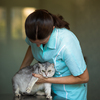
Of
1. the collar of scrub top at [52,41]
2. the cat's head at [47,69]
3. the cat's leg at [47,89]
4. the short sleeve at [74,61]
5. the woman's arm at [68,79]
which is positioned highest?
the collar of scrub top at [52,41]

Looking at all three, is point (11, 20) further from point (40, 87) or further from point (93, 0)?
point (40, 87)

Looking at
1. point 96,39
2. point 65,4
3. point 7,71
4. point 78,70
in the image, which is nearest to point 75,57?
point 78,70

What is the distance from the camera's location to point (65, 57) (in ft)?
3.90

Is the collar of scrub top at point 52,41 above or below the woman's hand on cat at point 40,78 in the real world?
above

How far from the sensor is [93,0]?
10.5 feet

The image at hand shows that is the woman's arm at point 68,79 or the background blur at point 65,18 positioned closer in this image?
the woman's arm at point 68,79

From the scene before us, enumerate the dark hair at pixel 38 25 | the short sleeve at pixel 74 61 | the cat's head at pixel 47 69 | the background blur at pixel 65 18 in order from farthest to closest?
1. the background blur at pixel 65 18
2. the cat's head at pixel 47 69
3. the short sleeve at pixel 74 61
4. the dark hair at pixel 38 25

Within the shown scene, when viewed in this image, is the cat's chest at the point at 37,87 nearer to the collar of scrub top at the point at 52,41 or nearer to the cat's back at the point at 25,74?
the cat's back at the point at 25,74

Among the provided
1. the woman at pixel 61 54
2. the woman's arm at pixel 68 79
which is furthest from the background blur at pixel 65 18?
the woman's arm at pixel 68 79

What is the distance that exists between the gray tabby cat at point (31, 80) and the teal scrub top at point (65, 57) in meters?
0.05

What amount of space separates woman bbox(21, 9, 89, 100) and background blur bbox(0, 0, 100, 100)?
194 centimetres

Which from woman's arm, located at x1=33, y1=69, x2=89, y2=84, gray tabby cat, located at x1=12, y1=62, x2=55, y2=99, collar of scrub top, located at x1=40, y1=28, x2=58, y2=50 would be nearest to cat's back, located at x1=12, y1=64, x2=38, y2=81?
gray tabby cat, located at x1=12, y1=62, x2=55, y2=99

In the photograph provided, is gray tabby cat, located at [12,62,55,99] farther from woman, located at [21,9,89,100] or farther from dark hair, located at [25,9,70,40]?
dark hair, located at [25,9,70,40]

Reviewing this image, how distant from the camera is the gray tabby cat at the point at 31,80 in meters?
1.28
